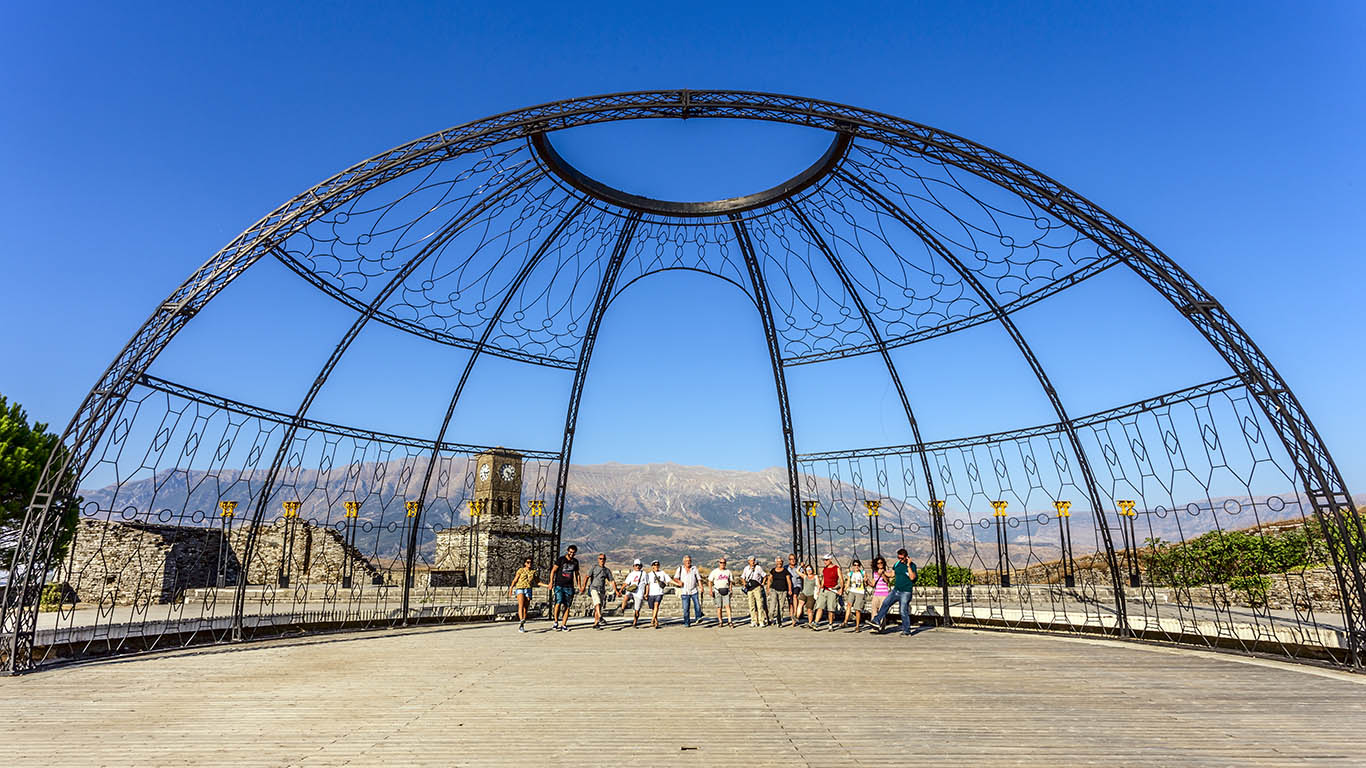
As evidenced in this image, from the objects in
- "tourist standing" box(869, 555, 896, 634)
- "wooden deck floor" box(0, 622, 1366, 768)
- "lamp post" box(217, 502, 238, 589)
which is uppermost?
"lamp post" box(217, 502, 238, 589)

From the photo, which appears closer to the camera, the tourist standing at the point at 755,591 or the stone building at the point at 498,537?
the tourist standing at the point at 755,591

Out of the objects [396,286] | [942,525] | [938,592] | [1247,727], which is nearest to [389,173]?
[396,286]

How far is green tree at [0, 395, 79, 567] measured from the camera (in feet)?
44.2

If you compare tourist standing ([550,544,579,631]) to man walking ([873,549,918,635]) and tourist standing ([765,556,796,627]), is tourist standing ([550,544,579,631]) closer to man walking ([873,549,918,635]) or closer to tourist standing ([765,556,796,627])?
tourist standing ([765,556,796,627])

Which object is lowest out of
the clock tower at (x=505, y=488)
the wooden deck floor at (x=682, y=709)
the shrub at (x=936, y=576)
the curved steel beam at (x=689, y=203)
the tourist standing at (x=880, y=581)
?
the wooden deck floor at (x=682, y=709)

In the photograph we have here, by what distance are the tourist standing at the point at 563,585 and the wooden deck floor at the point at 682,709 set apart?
296cm

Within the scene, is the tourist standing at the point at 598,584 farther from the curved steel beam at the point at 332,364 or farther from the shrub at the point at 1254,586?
the shrub at the point at 1254,586

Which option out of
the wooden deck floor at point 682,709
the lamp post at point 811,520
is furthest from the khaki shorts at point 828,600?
the wooden deck floor at point 682,709

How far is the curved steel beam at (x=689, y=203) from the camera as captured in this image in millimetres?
11930

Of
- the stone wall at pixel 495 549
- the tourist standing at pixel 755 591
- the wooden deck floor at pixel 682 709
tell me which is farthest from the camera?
the stone wall at pixel 495 549

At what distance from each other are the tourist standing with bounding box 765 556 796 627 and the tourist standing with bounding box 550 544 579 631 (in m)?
4.35

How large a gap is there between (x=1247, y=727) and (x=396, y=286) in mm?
13516

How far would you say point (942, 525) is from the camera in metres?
13.9

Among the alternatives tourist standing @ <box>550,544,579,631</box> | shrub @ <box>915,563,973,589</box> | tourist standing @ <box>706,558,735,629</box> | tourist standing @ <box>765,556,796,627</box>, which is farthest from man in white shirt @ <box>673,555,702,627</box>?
shrub @ <box>915,563,973,589</box>
